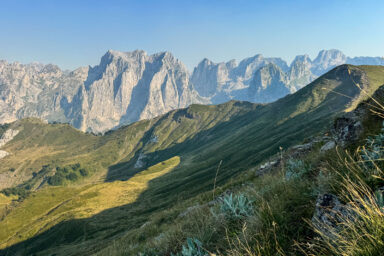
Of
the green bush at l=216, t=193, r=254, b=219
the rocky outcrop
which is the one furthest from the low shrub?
the rocky outcrop

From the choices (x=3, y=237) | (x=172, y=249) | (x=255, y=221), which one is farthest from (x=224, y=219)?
(x=3, y=237)

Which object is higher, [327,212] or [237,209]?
[327,212]

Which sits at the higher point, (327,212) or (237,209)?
(327,212)

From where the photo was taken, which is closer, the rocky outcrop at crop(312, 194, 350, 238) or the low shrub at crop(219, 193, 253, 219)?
the rocky outcrop at crop(312, 194, 350, 238)

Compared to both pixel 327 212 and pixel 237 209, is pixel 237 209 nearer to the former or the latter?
pixel 237 209

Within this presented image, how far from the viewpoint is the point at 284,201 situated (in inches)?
186

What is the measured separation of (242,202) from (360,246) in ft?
9.37

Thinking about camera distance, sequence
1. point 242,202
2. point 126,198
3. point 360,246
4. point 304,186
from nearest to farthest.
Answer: point 360,246 → point 304,186 → point 242,202 → point 126,198

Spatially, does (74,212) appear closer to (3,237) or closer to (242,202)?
(3,237)

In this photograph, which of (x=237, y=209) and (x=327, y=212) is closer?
(x=327, y=212)

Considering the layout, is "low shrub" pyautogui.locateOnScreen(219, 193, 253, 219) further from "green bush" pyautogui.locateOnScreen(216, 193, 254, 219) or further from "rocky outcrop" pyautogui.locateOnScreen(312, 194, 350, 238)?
"rocky outcrop" pyautogui.locateOnScreen(312, 194, 350, 238)

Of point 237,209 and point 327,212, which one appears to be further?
point 237,209

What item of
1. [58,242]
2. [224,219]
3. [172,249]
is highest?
[224,219]

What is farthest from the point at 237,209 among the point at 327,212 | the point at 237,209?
the point at 327,212
